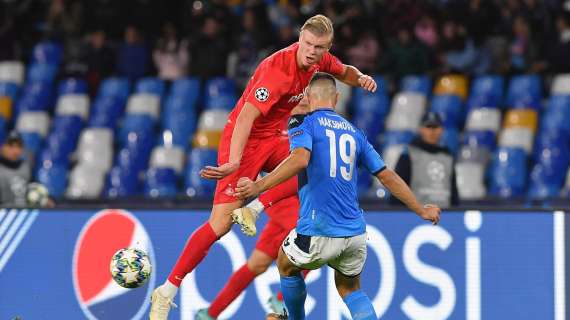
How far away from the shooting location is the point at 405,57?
15.0m

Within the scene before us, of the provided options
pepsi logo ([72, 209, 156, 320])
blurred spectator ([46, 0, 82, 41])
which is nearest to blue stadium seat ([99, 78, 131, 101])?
blurred spectator ([46, 0, 82, 41])

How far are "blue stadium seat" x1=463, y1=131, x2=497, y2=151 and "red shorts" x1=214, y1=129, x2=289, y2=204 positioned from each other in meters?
5.94

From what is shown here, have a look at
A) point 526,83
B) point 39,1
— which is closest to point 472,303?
point 526,83

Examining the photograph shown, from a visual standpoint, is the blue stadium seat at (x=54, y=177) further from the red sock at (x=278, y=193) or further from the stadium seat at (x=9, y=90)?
the red sock at (x=278, y=193)

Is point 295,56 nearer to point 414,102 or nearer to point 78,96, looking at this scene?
point 414,102

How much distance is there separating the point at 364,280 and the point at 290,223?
89cm

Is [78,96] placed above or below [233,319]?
above

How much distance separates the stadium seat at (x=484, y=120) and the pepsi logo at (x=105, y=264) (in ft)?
19.0

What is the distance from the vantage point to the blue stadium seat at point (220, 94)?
15.4 meters

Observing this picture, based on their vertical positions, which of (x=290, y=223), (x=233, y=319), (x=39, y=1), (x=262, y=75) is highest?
(x=39, y=1)

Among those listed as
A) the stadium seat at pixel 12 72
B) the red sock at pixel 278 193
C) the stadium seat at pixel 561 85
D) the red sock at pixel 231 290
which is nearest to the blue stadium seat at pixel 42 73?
the stadium seat at pixel 12 72

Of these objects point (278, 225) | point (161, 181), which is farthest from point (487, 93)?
point (278, 225)

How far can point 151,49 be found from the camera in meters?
16.6

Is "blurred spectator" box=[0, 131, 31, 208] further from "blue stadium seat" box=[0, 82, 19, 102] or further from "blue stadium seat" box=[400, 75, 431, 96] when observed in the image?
"blue stadium seat" box=[400, 75, 431, 96]
